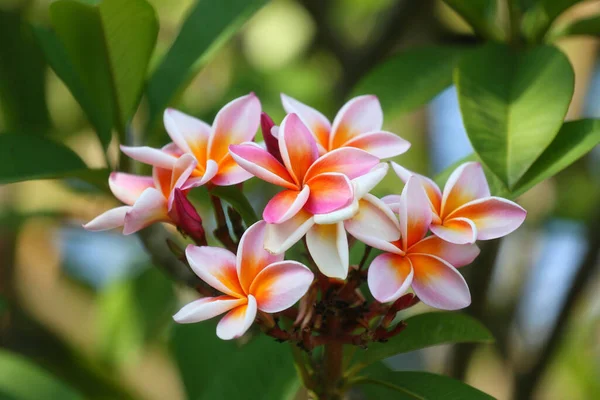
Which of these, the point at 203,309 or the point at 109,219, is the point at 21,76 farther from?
the point at 203,309

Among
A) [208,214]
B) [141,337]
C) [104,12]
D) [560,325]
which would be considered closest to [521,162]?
[104,12]

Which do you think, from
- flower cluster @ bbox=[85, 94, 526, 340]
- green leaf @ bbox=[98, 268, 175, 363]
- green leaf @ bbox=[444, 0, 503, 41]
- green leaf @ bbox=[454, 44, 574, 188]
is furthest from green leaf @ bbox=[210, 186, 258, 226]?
green leaf @ bbox=[98, 268, 175, 363]

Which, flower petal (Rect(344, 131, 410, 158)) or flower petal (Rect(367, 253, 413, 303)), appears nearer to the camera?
flower petal (Rect(367, 253, 413, 303))

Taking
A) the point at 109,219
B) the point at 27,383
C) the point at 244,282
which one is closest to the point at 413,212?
the point at 244,282

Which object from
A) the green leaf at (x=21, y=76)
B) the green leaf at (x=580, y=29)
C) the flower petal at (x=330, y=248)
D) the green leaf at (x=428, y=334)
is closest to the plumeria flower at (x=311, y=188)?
the flower petal at (x=330, y=248)

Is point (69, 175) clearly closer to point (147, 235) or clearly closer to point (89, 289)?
point (147, 235)

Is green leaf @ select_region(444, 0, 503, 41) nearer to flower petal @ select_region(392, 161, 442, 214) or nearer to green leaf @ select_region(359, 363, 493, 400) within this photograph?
flower petal @ select_region(392, 161, 442, 214)

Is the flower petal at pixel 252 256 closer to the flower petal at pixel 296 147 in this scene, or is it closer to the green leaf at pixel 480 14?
the flower petal at pixel 296 147
